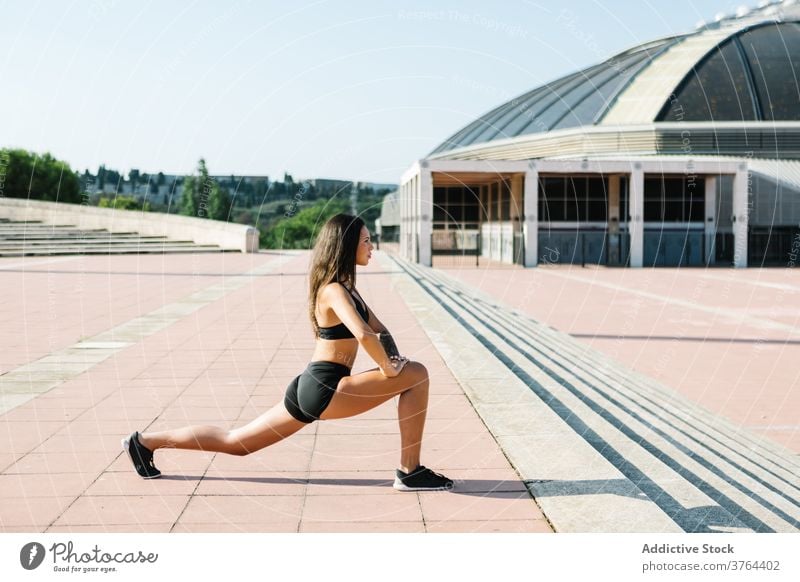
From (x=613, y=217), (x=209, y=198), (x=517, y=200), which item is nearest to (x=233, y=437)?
(x=613, y=217)

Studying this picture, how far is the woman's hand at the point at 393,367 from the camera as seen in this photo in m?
4.52

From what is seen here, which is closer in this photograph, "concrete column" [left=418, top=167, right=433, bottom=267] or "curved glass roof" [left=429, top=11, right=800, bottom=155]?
"concrete column" [left=418, top=167, right=433, bottom=267]

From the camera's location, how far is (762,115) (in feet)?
132

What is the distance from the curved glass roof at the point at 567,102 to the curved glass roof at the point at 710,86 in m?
0.08

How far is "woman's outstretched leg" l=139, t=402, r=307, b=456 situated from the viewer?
483 centimetres

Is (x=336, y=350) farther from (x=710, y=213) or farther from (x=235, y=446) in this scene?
(x=710, y=213)

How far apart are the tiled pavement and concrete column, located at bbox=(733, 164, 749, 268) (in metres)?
26.7

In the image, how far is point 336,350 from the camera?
461 centimetres

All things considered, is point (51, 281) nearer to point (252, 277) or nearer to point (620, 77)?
point (252, 277)

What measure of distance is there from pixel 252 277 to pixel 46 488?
67.3 ft

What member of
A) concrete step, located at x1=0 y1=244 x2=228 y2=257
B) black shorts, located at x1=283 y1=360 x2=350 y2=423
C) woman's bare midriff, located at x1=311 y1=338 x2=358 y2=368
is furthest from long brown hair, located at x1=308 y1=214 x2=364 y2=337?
concrete step, located at x1=0 y1=244 x2=228 y2=257

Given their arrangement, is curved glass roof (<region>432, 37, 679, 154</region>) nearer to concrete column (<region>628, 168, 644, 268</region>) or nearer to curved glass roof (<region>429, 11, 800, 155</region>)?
curved glass roof (<region>429, 11, 800, 155</region>)

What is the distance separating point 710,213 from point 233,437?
3668 centimetres

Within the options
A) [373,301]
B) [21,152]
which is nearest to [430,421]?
[373,301]
